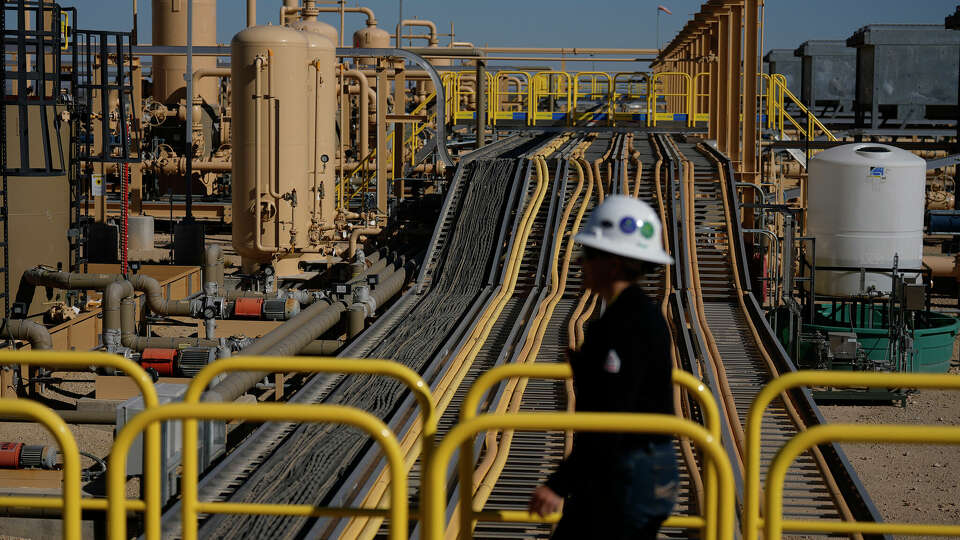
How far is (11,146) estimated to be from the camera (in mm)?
13461

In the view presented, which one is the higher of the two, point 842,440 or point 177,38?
point 177,38

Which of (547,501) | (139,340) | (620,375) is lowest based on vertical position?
(139,340)

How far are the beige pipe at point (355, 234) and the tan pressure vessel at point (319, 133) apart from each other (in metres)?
0.60

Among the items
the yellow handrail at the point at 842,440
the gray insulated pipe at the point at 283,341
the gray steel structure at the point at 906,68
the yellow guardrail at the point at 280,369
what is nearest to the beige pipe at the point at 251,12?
the gray insulated pipe at the point at 283,341

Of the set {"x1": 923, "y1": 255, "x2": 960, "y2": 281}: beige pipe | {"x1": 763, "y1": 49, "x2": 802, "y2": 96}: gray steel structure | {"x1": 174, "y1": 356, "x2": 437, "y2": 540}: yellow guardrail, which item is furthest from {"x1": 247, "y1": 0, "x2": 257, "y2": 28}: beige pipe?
{"x1": 763, "y1": 49, "x2": 802, "y2": 96}: gray steel structure

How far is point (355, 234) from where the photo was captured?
62.7ft

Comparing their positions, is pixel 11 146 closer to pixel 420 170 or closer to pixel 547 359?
pixel 547 359

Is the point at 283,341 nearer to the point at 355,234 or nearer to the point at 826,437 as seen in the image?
the point at 826,437

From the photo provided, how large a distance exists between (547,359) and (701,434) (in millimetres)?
6789

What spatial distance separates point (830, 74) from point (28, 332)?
30.5 meters

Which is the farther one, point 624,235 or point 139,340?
point 139,340

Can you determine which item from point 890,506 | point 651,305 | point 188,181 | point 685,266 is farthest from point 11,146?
point 651,305

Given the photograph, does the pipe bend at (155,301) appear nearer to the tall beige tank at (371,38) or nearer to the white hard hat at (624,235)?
the white hard hat at (624,235)

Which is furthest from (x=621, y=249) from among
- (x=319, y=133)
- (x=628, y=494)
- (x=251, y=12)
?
(x=251, y=12)
